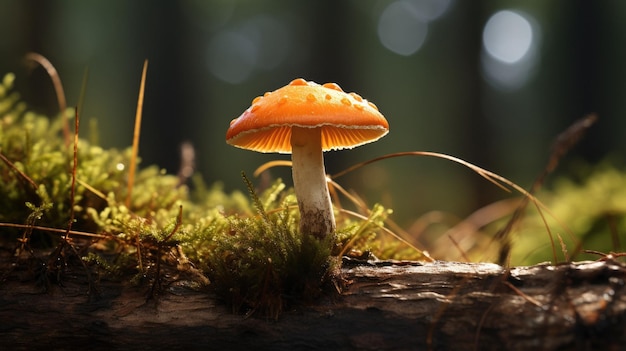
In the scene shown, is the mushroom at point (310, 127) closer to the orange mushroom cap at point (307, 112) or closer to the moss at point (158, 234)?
the orange mushroom cap at point (307, 112)

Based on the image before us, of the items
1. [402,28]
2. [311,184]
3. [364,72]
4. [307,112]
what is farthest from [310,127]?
[402,28]

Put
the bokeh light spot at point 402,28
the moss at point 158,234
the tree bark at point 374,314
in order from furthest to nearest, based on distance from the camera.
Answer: the bokeh light spot at point 402,28
the moss at point 158,234
the tree bark at point 374,314

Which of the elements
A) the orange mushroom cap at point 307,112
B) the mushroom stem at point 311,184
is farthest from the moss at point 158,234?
the orange mushroom cap at point 307,112

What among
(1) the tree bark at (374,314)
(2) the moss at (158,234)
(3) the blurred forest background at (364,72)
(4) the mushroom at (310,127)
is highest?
(3) the blurred forest background at (364,72)

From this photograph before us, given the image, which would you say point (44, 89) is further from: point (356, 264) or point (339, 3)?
point (356, 264)

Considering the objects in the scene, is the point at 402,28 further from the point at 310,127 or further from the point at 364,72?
the point at 310,127

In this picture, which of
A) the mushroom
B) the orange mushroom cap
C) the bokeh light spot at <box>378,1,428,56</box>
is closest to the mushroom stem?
the mushroom

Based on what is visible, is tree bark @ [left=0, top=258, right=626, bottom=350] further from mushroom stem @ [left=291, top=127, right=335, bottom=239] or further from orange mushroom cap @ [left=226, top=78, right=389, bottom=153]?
orange mushroom cap @ [left=226, top=78, right=389, bottom=153]
